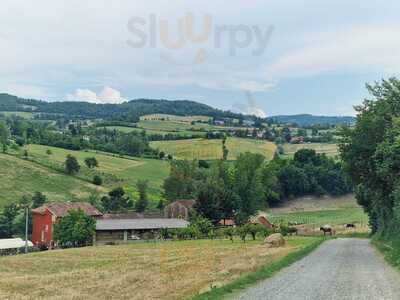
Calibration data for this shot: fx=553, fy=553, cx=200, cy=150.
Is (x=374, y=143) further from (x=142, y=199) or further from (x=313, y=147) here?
(x=313, y=147)

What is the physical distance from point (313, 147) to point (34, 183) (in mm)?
90621

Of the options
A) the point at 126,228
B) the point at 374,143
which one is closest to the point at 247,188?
the point at 126,228

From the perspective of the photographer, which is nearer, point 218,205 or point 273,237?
point 273,237

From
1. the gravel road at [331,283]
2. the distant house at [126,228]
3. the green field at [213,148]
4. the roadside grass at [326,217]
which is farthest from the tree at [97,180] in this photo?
the gravel road at [331,283]

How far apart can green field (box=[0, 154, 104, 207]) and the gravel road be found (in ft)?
300

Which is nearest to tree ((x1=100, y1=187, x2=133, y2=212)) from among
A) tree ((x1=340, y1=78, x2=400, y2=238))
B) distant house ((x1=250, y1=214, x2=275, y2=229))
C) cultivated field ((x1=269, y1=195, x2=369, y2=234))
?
distant house ((x1=250, y1=214, x2=275, y2=229))

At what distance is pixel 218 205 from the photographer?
329 feet

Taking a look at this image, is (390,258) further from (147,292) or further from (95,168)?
(95,168)

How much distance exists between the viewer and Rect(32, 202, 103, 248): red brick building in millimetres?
94250

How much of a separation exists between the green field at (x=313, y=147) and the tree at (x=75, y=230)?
94961 mm

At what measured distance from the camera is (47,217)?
9594cm

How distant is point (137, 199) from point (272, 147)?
2237 inches

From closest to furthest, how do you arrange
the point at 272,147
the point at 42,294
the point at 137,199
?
1. the point at 42,294
2. the point at 137,199
3. the point at 272,147

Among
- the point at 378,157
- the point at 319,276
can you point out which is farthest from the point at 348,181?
the point at 319,276
